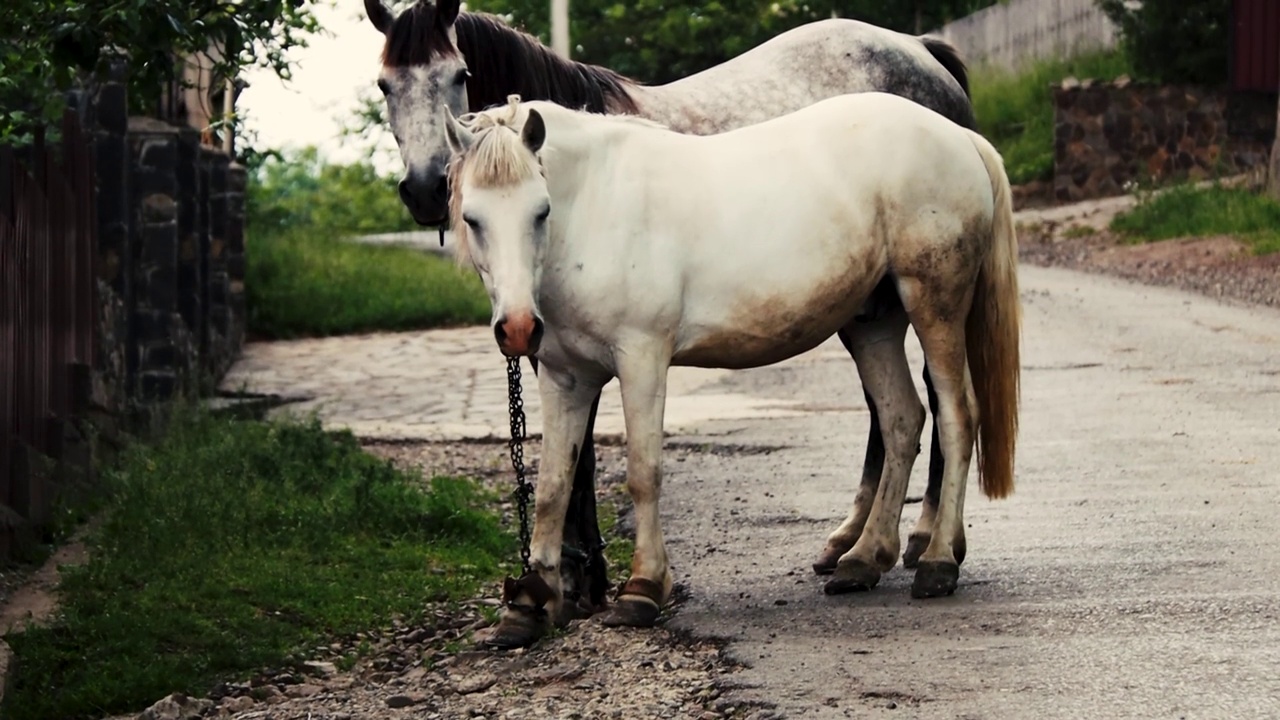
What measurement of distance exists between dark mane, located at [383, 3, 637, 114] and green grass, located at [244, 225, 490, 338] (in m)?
10.4

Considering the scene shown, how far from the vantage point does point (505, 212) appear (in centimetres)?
607

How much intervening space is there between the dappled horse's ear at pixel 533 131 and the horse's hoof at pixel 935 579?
5.99 ft

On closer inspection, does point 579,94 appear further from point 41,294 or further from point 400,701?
point 41,294

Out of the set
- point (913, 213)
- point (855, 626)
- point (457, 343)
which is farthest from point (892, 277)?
point (457, 343)

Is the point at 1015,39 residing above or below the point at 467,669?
above

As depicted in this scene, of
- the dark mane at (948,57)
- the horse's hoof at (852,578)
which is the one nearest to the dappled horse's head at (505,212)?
the horse's hoof at (852,578)

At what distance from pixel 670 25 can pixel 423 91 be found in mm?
28970

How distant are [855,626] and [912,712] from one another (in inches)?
44.8

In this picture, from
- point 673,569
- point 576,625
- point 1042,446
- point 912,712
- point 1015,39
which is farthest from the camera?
point 1015,39

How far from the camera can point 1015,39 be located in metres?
32.1

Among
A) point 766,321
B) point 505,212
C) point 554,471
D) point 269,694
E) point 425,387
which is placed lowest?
point 269,694

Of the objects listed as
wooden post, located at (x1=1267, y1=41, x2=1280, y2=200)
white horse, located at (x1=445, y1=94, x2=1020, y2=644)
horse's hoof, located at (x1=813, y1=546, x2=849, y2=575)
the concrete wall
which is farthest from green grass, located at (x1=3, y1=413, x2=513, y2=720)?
the concrete wall

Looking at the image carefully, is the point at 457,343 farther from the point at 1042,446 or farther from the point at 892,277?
A: the point at 892,277

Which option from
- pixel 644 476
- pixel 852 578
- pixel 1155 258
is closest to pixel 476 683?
pixel 644 476
